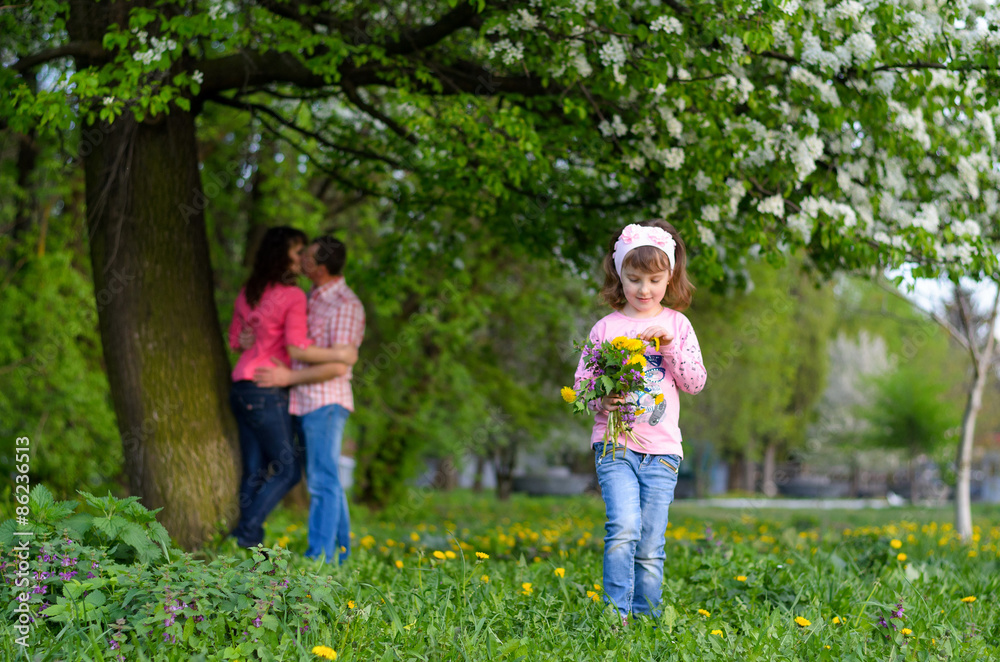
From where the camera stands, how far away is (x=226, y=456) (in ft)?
16.9

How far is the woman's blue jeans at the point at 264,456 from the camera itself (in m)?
5.04

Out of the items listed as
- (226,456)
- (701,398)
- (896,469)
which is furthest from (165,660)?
(896,469)

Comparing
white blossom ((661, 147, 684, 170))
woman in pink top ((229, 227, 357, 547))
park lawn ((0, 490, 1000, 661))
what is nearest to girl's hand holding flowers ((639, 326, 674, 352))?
park lawn ((0, 490, 1000, 661))

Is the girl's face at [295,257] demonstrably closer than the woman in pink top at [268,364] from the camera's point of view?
No

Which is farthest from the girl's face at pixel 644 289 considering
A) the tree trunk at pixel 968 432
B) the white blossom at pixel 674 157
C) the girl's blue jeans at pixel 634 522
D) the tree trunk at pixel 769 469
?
the tree trunk at pixel 769 469

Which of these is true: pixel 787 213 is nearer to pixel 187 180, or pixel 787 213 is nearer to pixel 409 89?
pixel 409 89

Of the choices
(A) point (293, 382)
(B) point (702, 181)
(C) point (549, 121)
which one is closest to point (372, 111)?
(C) point (549, 121)

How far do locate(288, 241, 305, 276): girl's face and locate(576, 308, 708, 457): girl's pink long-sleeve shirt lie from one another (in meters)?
2.36

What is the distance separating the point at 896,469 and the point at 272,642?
123ft

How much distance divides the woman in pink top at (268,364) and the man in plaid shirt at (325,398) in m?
0.07

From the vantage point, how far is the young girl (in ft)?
11.1

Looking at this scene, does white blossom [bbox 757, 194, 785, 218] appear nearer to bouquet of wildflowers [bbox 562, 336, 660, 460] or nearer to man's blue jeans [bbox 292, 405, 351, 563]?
bouquet of wildflowers [bbox 562, 336, 660, 460]

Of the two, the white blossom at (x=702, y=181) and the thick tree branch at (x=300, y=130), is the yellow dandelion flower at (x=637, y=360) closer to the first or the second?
the white blossom at (x=702, y=181)

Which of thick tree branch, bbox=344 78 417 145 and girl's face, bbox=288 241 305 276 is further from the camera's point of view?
thick tree branch, bbox=344 78 417 145
